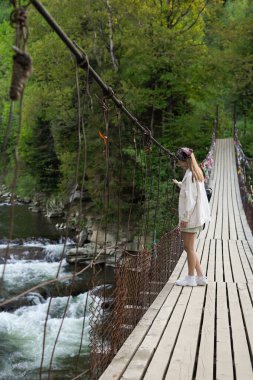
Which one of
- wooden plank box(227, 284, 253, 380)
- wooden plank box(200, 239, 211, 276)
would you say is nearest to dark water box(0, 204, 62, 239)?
wooden plank box(200, 239, 211, 276)

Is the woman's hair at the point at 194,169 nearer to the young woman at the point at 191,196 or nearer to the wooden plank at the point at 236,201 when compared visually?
the young woman at the point at 191,196

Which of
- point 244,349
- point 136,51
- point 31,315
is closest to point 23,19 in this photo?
point 244,349

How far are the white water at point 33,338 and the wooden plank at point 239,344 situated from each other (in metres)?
3.42

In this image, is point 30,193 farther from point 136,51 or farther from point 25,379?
point 25,379

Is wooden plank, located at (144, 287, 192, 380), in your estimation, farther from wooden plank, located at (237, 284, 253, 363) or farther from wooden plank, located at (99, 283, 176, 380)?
wooden plank, located at (237, 284, 253, 363)

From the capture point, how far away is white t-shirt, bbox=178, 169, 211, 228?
10.2 ft

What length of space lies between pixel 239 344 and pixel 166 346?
37 cm

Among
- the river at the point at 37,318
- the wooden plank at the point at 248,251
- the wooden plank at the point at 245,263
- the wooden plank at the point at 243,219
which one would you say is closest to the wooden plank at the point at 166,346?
the river at the point at 37,318

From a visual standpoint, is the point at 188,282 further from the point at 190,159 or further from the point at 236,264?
the point at 236,264

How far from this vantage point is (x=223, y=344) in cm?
220

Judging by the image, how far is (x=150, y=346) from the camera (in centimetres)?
212

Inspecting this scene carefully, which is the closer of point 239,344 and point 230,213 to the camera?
point 239,344

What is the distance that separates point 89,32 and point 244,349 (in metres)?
13.6

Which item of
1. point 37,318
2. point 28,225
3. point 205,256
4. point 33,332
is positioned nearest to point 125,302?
point 205,256
